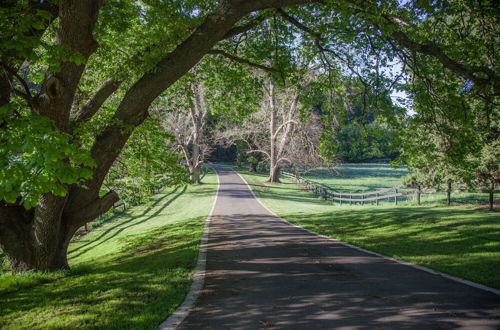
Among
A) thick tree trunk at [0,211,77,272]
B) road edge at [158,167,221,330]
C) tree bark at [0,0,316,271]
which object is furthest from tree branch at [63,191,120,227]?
road edge at [158,167,221,330]

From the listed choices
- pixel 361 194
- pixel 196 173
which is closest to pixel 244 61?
pixel 361 194

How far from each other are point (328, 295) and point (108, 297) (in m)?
3.69

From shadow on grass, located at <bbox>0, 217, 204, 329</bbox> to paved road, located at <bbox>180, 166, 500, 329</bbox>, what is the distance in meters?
0.59

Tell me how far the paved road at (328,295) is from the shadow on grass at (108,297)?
0.59 meters

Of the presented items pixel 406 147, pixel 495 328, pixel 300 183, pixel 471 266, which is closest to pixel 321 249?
pixel 471 266

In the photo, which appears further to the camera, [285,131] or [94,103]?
[285,131]

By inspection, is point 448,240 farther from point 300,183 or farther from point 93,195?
point 300,183

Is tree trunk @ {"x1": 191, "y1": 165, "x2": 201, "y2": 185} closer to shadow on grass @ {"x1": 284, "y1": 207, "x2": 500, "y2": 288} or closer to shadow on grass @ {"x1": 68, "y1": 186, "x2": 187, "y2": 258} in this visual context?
shadow on grass @ {"x1": 68, "y1": 186, "x2": 187, "y2": 258}

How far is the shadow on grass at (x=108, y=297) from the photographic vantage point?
15.4ft

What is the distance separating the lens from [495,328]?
4.03 metres

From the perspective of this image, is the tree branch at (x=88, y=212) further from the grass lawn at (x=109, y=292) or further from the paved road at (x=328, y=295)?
the paved road at (x=328, y=295)

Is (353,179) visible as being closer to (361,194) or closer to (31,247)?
(361,194)

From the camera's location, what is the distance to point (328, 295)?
5352 mm

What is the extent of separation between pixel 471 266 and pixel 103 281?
25.1 ft
